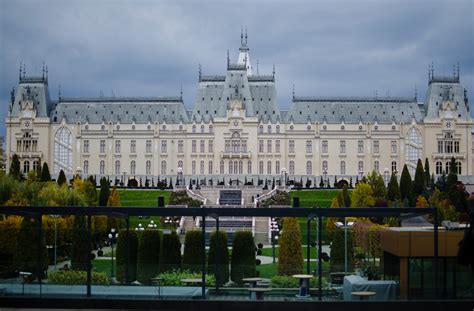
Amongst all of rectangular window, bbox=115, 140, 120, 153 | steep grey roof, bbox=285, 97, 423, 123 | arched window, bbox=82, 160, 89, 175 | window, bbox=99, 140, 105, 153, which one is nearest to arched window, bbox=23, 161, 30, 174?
arched window, bbox=82, 160, 89, 175

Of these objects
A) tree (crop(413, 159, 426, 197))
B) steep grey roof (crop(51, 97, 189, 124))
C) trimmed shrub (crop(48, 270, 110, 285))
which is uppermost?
steep grey roof (crop(51, 97, 189, 124))

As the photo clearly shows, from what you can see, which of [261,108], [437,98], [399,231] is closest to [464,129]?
Answer: [437,98]

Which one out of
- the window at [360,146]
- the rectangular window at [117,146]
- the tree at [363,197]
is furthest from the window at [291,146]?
the tree at [363,197]

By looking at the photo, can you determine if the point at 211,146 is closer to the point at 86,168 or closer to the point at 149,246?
the point at 86,168

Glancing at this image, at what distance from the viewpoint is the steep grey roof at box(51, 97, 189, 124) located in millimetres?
71125

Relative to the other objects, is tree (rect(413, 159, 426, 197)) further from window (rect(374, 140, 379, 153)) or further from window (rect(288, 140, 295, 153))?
window (rect(288, 140, 295, 153))

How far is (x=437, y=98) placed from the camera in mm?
71188

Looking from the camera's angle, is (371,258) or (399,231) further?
(371,258)

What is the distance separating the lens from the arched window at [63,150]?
69938mm

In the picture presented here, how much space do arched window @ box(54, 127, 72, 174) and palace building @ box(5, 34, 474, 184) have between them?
0.29 feet

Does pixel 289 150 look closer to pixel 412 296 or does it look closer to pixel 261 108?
pixel 261 108

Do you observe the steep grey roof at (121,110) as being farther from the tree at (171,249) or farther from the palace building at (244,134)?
the tree at (171,249)

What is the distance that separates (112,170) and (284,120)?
15587 millimetres

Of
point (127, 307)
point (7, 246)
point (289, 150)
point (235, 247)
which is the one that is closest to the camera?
point (127, 307)
